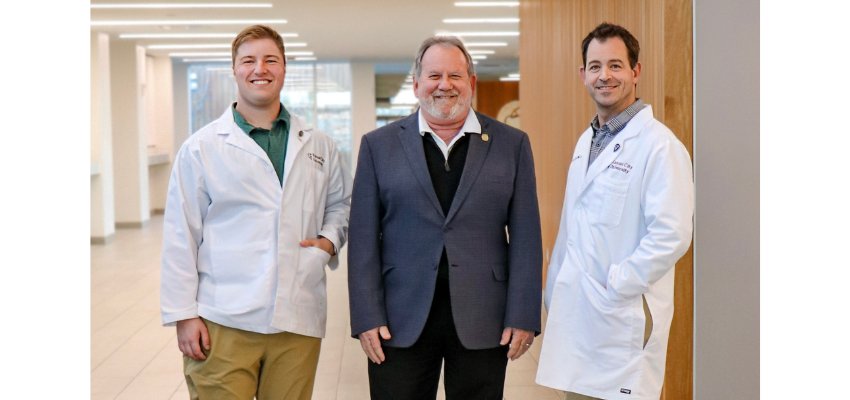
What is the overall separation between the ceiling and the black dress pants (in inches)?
316

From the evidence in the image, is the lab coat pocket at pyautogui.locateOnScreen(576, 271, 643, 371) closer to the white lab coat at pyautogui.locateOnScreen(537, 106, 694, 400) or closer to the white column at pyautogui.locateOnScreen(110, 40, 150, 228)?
the white lab coat at pyautogui.locateOnScreen(537, 106, 694, 400)

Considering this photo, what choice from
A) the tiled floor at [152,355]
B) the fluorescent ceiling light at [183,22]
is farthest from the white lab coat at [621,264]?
the fluorescent ceiling light at [183,22]

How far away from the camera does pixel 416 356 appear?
2.71m

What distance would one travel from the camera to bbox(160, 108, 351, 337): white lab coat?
9.16ft

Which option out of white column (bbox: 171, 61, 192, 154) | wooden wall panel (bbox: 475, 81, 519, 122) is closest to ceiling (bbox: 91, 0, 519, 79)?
wooden wall panel (bbox: 475, 81, 519, 122)

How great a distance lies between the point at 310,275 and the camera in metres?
2.89

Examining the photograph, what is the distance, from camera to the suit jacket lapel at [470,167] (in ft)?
8.61

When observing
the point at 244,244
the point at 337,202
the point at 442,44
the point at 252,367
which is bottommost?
the point at 252,367

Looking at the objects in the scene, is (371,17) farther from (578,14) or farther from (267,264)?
(267,264)

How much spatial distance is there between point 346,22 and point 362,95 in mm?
7562

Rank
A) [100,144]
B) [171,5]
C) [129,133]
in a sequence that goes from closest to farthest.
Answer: [171,5]
[100,144]
[129,133]

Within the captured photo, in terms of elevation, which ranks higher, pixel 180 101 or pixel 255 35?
pixel 180 101

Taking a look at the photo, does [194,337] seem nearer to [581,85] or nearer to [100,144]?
[581,85]

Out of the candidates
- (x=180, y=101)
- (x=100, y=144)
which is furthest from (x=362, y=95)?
(x=100, y=144)
